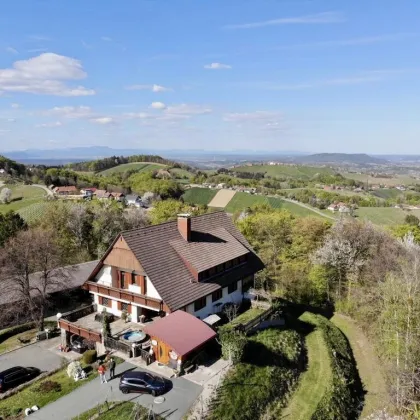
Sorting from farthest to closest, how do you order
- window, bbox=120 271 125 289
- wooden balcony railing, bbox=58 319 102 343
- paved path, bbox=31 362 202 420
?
window, bbox=120 271 125 289 → wooden balcony railing, bbox=58 319 102 343 → paved path, bbox=31 362 202 420

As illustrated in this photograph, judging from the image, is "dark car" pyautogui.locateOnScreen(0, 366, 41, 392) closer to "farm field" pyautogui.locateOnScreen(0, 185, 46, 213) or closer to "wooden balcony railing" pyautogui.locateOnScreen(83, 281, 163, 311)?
"wooden balcony railing" pyautogui.locateOnScreen(83, 281, 163, 311)

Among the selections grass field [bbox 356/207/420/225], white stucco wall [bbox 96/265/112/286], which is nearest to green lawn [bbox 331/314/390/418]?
white stucco wall [bbox 96/265/112/286]

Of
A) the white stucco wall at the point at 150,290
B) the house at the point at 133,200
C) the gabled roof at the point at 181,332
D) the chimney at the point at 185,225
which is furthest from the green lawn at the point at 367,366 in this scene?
the house at the point at 133,200

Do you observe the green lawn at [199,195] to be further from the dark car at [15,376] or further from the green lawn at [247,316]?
the dark car at [15,376]

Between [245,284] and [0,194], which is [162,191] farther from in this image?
[245,284]

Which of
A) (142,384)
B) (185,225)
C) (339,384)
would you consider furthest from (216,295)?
(142,384)

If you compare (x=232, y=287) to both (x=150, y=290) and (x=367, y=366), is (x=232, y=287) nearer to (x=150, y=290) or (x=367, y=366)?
(x=150, y=290)
